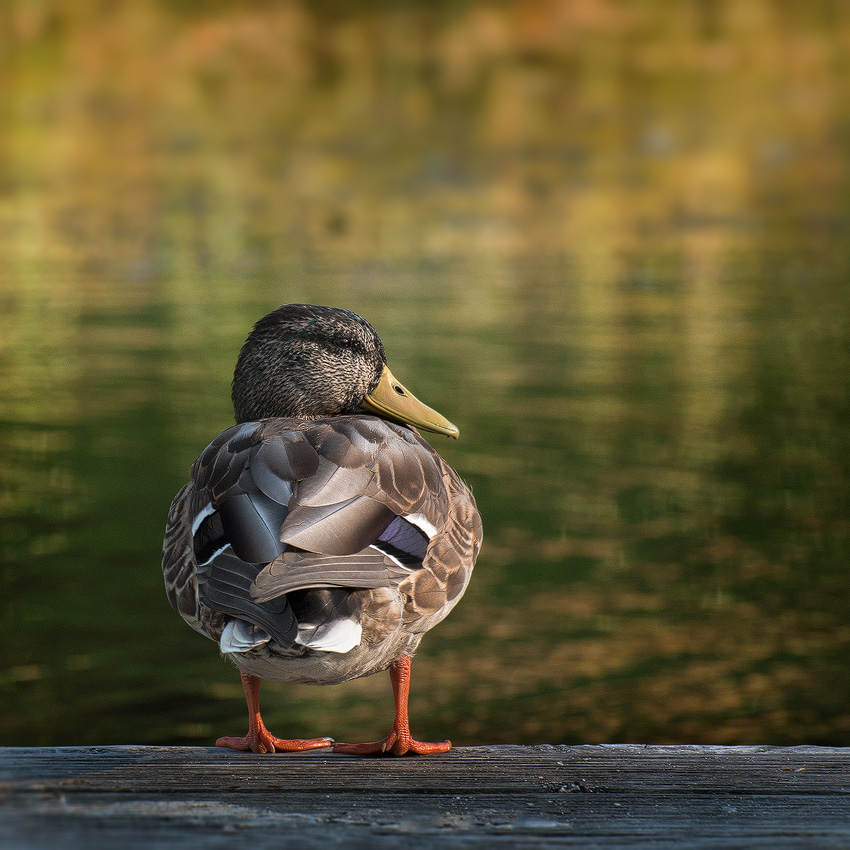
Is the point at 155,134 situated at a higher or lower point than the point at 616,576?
higher

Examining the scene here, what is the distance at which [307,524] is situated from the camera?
3.62 meters

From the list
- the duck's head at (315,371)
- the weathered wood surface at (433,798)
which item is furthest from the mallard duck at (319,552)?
the duck's head at (315,371)

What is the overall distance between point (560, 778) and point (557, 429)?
67.7 ft

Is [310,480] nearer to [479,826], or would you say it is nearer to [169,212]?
[479,826]

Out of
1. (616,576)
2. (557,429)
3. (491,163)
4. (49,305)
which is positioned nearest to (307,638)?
(616,576)

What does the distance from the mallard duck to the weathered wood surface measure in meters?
0.35

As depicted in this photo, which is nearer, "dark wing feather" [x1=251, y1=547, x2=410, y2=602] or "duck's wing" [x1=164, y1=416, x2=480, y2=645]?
"dark wing feather" [x1=251, y1=547, x2=410, y2=602]

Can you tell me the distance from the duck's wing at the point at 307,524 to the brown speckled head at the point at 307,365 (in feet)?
2.43

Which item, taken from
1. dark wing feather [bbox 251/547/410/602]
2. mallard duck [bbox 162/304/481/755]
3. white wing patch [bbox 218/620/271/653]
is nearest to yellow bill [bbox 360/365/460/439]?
mallard duck [bbox 162/304/481/755]

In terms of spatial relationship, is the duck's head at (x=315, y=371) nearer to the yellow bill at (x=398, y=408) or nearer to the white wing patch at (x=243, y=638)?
the yellow bill at (x=398, y=408)

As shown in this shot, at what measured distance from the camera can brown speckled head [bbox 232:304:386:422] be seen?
5365 millimetres

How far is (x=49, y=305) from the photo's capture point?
52125 mm

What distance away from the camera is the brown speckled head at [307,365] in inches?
211

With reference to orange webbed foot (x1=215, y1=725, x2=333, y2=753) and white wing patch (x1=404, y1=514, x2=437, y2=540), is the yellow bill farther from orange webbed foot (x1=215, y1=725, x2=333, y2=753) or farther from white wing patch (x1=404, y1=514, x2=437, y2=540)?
orange webbed foot (x1=215, y1=725, x2=333, y2=753)
